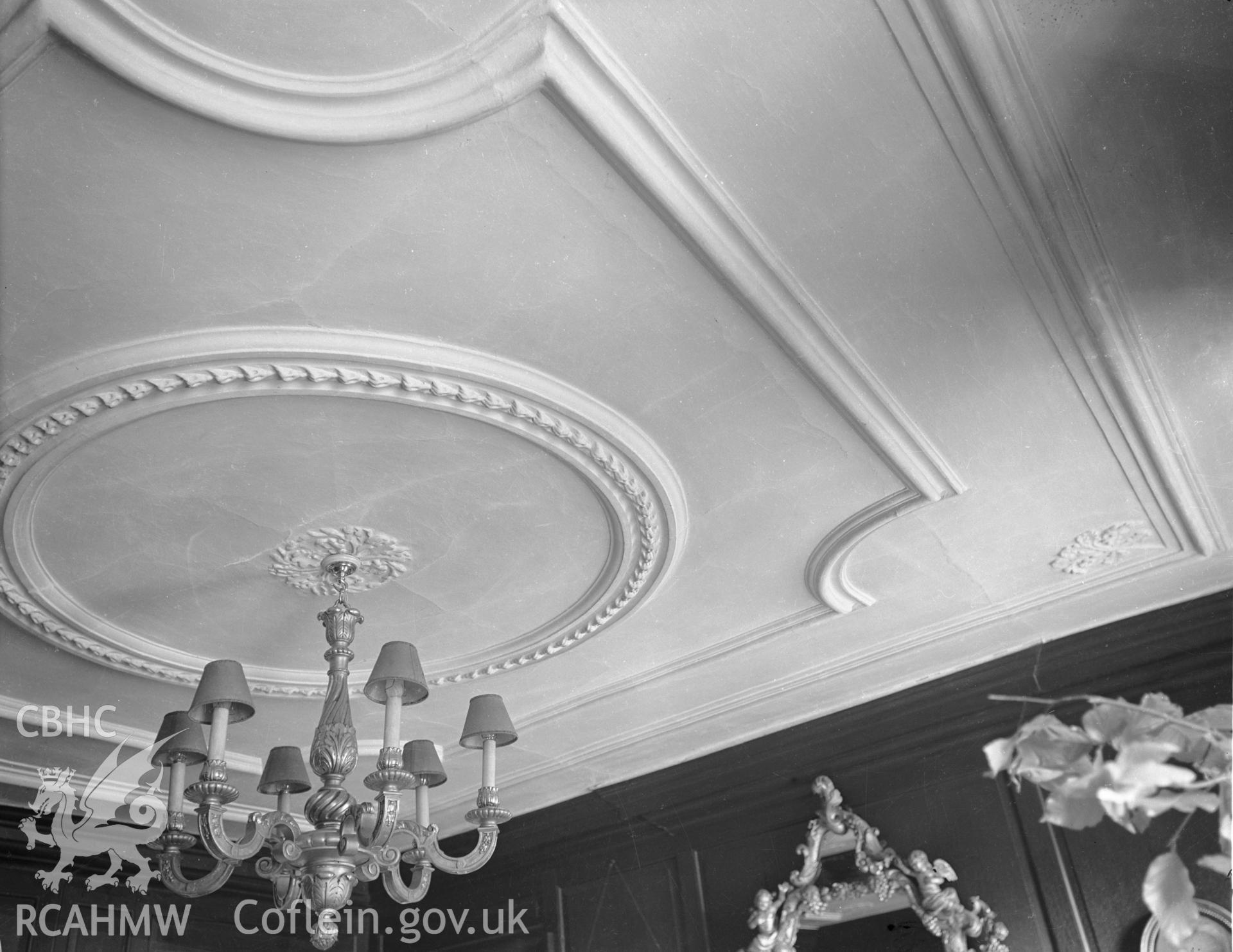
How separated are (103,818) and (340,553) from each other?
2.70 meters

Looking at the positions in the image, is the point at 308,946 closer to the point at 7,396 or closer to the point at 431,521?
the point at 431,521

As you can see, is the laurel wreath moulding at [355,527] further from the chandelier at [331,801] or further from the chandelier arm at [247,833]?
the chandelier arm at [247,833]

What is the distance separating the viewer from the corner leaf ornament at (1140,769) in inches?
33.3

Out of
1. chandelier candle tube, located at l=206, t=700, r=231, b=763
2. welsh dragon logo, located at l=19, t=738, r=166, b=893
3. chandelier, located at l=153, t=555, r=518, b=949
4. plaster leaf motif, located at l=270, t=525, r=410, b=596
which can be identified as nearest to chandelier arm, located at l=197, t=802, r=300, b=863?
chandelier, located at l=153, t=555, r=518, b=949

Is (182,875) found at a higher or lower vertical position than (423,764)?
lower

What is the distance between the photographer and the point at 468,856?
9.46 ft

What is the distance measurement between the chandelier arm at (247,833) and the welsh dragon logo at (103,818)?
191 centimetres

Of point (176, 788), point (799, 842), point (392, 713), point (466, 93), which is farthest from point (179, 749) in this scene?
point (799, 842)

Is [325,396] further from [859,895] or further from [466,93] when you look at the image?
[859,895]

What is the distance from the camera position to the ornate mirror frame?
12.2 feet

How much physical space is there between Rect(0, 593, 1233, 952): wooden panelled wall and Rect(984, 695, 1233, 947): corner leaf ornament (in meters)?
2.79

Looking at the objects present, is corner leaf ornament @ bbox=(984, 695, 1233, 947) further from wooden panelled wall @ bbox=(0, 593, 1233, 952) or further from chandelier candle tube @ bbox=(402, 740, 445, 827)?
wooden panelled wall @ bbox=(0, 593, 1233, 952)

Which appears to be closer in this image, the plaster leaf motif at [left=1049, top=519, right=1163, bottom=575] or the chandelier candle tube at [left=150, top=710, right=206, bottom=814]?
the chandelier candle tube at [left=150, top=710, right=206, bottom=814]

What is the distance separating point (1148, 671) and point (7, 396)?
3.67 metres
